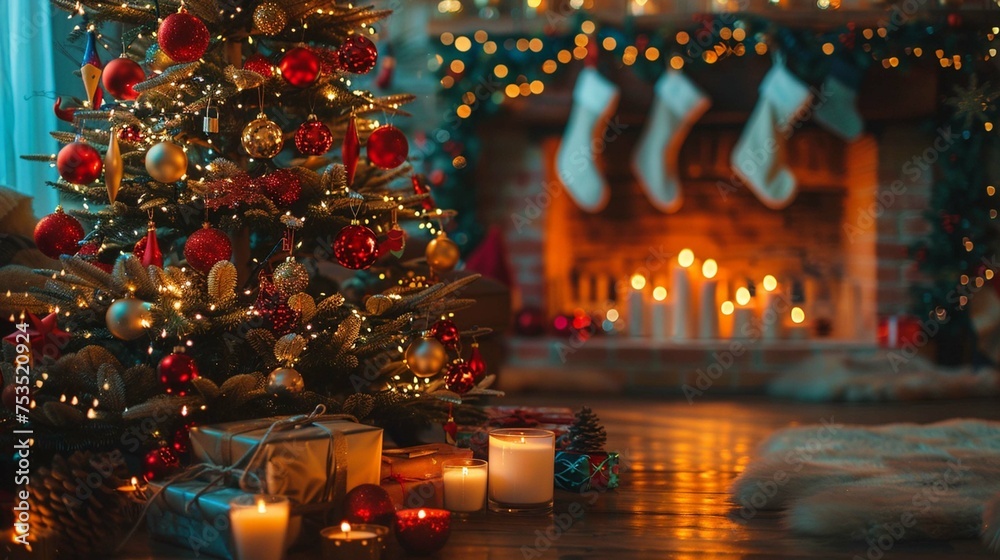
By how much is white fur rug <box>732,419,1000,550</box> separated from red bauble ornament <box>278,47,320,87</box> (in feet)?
3.79

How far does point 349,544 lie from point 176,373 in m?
0.46

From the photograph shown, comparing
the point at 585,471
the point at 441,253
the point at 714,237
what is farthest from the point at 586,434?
the point at 714,237

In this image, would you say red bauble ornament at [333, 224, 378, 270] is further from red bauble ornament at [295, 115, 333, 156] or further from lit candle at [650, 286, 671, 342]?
lit candle at [650, 286, 671, 342]

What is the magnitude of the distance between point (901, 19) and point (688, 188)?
1.08 metres

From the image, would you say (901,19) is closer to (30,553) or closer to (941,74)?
(941,74)

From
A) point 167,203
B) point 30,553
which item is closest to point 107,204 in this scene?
point 167,203

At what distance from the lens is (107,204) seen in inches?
77.9

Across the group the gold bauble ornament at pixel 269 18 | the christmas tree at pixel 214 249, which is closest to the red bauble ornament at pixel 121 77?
the christmas tree at pixel 214 249

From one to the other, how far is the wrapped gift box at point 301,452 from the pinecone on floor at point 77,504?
0.48 ft

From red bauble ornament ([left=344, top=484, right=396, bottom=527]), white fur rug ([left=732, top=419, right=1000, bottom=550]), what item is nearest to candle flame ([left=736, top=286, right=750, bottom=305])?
white fur rug ([left=732, top=419, right=1000, bottom=550])

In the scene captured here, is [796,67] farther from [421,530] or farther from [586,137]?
[421,530]

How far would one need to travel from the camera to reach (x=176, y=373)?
167cm

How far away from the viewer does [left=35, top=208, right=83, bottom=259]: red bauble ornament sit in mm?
1792

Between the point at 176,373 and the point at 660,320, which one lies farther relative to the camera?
the point at 660,320
